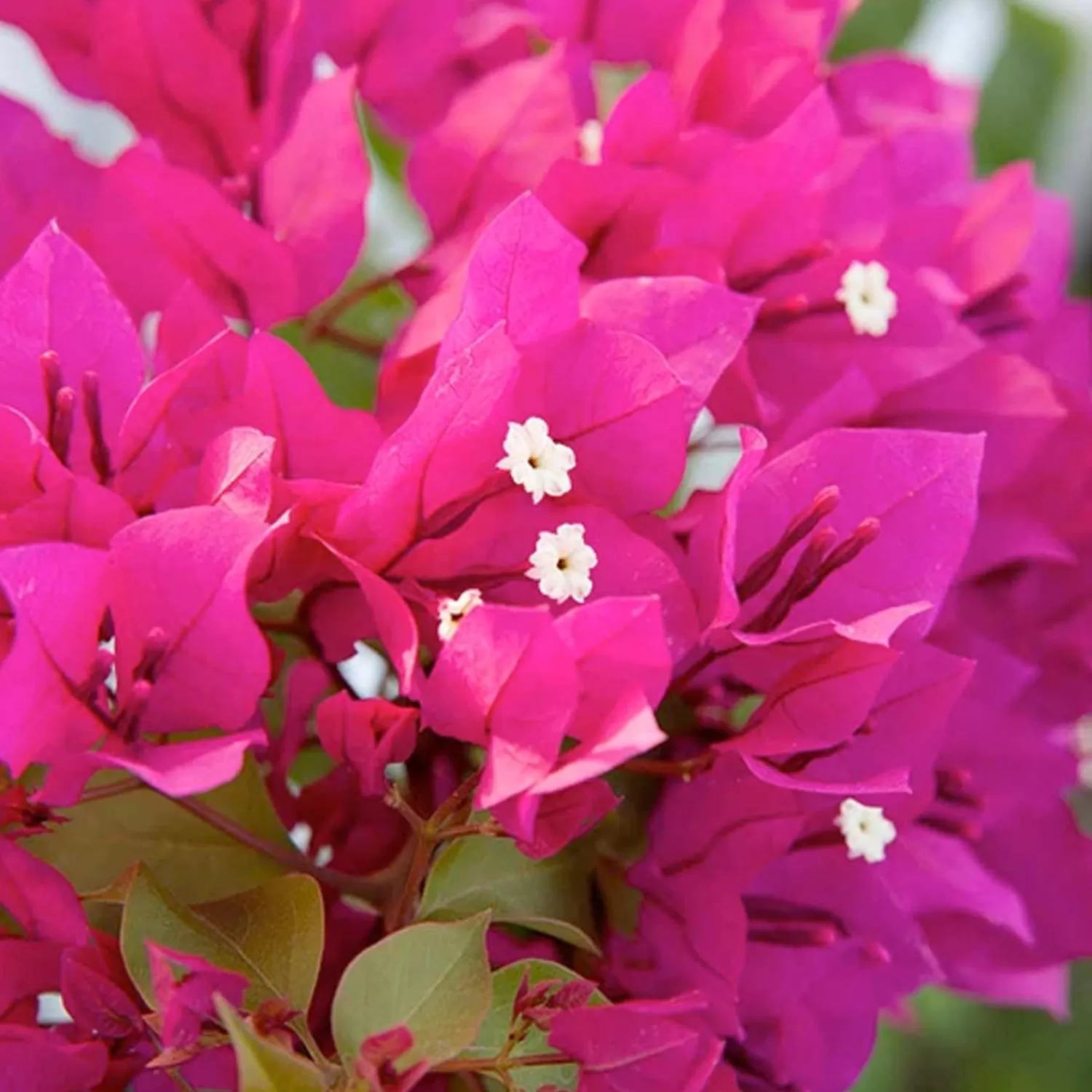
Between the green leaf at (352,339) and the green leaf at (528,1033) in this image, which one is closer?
the green leaf at (528,1033)

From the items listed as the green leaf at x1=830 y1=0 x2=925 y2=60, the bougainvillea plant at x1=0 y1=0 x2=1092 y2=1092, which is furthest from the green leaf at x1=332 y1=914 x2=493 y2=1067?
the green leaf at x1=830 y1=0 x2=925 y2=60

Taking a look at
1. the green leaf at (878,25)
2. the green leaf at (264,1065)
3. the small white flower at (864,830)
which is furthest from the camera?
the green leaf at (878,25)

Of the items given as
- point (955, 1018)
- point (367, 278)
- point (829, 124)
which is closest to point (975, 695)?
point (829, 124)

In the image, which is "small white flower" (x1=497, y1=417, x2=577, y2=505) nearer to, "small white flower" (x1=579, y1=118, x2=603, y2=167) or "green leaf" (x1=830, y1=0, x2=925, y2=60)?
"small white flower" (x1=579, y1=118, x2=603, y2=167)

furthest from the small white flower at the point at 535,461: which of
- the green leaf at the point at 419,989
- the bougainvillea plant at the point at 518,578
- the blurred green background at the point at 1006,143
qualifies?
the blurred green background at the point at 1006,143

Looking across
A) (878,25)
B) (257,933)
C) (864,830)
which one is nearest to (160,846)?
(257,933)

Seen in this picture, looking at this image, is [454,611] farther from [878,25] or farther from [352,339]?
[878,25]

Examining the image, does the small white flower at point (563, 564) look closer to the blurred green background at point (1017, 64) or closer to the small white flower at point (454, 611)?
the small white flower at point (454, 611)
